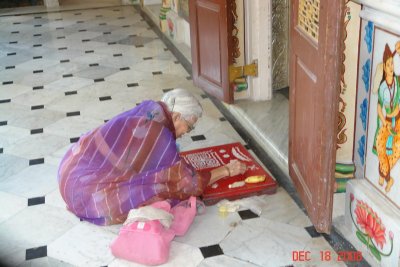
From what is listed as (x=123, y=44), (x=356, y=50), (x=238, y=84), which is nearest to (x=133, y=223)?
(x=356, y=50)

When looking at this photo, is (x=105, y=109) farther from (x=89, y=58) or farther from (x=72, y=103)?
(x=89, y=58)

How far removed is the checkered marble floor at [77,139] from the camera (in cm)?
284

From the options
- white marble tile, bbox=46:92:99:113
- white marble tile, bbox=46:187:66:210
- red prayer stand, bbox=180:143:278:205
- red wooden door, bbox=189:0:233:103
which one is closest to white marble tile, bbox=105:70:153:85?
white marble tile, bbox=46:92:99:113

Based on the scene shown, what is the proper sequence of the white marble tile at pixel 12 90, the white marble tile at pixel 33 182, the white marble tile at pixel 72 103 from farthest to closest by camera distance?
the white marble tile at pixel 12 90 < the white marble tile at pixel 72 103 < the white marble tile at pixel 33 182

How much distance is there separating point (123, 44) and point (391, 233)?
595 centimetres

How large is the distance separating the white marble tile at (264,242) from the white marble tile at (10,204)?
1369 millimetres

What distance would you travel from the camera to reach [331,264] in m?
2.66

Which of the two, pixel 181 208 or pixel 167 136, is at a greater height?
pixel 167 136

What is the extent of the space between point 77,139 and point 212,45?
4.83ft

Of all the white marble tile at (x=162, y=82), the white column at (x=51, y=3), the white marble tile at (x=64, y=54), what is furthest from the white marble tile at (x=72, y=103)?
the white column at (x=51, y=3)

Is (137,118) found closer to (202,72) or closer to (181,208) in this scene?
(181,208)

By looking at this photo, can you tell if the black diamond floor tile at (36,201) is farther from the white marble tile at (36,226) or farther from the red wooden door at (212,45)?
the red wooden door at (212,45)

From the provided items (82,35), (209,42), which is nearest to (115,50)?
(82,35)

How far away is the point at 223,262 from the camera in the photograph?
272cm
